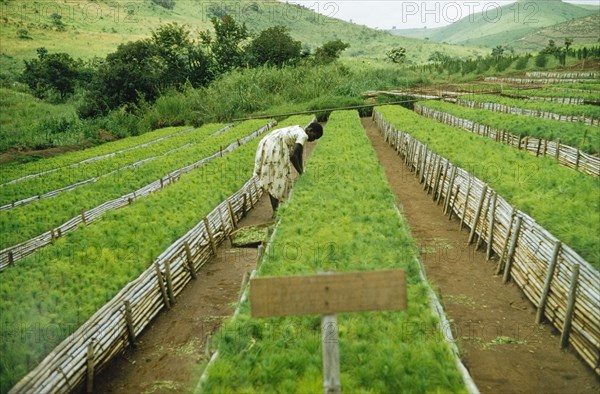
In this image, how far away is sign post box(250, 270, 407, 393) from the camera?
280cm

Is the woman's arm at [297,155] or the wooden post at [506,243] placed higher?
the woman's arm at [297,155]

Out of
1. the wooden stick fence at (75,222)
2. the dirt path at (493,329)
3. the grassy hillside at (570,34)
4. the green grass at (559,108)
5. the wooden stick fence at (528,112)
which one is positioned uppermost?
the grassy hillside at (570,34)

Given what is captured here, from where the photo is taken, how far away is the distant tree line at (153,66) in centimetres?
3841

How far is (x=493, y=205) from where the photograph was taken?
27.5ft

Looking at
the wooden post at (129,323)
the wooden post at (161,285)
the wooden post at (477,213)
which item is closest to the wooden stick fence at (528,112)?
the wooden post at (477,213)

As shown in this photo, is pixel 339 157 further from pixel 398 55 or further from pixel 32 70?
pixel 398 55

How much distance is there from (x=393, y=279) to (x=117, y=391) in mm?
4187

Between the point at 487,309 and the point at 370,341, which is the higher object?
the point at 370,341

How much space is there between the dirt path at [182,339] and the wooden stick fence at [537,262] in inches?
174

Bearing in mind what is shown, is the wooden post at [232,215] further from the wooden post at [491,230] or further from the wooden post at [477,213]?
the wooden post at [491,230]

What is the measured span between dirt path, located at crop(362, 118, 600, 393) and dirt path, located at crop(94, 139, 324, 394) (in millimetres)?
3422

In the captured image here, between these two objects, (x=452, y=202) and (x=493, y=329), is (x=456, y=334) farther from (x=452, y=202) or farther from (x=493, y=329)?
(x=452, y=202)

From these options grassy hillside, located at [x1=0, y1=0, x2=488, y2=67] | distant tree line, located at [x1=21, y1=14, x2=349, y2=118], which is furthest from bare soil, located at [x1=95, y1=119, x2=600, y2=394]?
grassy hillside, located at [x1=0, y1=0, x2=488, y2=67]

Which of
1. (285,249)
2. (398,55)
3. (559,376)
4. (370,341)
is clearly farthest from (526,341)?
(398,55)
